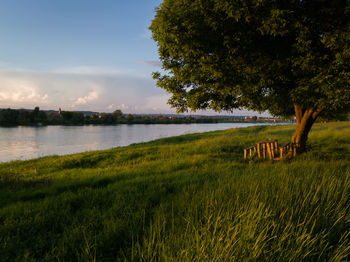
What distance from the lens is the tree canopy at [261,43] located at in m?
7.71

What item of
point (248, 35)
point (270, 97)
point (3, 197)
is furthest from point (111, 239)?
point (270, 97)

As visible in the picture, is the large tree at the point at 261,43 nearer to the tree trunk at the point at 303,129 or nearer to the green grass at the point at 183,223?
the tree trunk at the point at 303,129

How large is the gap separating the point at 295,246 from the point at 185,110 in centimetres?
1060

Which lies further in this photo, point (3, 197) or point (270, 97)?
point (270, 97)

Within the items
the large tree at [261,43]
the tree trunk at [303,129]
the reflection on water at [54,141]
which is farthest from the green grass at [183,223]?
the reflection on water at [54,141]

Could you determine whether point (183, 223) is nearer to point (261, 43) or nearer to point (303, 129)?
point (261, 43)

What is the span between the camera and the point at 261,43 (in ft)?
32.1

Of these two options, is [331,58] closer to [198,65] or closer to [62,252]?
[198,65]

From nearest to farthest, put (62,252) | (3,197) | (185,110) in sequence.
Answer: (62,252) < (3,197) < (185,110)

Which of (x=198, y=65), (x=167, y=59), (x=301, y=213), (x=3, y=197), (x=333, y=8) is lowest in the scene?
(x=3, y=197)

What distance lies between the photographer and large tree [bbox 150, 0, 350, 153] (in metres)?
7.71

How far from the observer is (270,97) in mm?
11461

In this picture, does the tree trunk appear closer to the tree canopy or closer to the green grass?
the tree canopy

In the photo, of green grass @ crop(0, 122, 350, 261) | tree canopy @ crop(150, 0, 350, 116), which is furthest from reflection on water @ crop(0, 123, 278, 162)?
tree canopy @ crop(150, 0, 350, 116)
